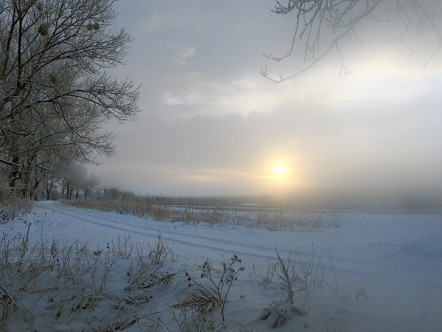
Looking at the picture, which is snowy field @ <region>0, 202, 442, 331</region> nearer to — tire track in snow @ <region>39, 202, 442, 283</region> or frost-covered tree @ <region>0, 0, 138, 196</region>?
tire track in snow @ <region>39, 202, 442, 283</region>

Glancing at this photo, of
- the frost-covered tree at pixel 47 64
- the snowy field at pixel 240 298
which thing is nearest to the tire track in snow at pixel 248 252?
the snowy field at pixel 240 298

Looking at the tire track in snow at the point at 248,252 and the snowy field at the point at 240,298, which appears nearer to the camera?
the snowy field at the point at 240,298

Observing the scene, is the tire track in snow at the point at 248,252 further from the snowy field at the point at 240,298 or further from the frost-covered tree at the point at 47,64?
the frost-covered tree at the point at 47,64

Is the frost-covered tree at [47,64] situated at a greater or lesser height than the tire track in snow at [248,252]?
greater

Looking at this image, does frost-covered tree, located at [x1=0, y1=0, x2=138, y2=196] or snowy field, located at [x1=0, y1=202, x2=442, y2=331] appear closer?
snowy field, located at [x1=0, y1=202, x2=442, y2=331]

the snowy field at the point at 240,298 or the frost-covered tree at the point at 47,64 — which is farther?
the frost-covered tree at the point at 47,64

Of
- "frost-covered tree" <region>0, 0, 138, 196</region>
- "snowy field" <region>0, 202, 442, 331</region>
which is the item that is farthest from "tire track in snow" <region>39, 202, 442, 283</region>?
"frost-covered tree" <region>0, 0, 138, 196</region>

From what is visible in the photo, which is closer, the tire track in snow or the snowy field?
the snowy field

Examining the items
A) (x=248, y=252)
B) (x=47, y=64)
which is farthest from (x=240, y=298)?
(x=47, y=64)

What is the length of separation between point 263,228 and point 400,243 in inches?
223

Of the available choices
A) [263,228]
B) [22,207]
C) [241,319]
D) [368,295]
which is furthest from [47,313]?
[22,207]

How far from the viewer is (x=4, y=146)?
452 inches

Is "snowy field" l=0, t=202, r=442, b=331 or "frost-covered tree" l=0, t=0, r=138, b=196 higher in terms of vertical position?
"frost-covered tree" l=0, t=0, r=138, b=196

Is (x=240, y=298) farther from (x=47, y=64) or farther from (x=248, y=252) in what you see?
(x=47, y=64)
